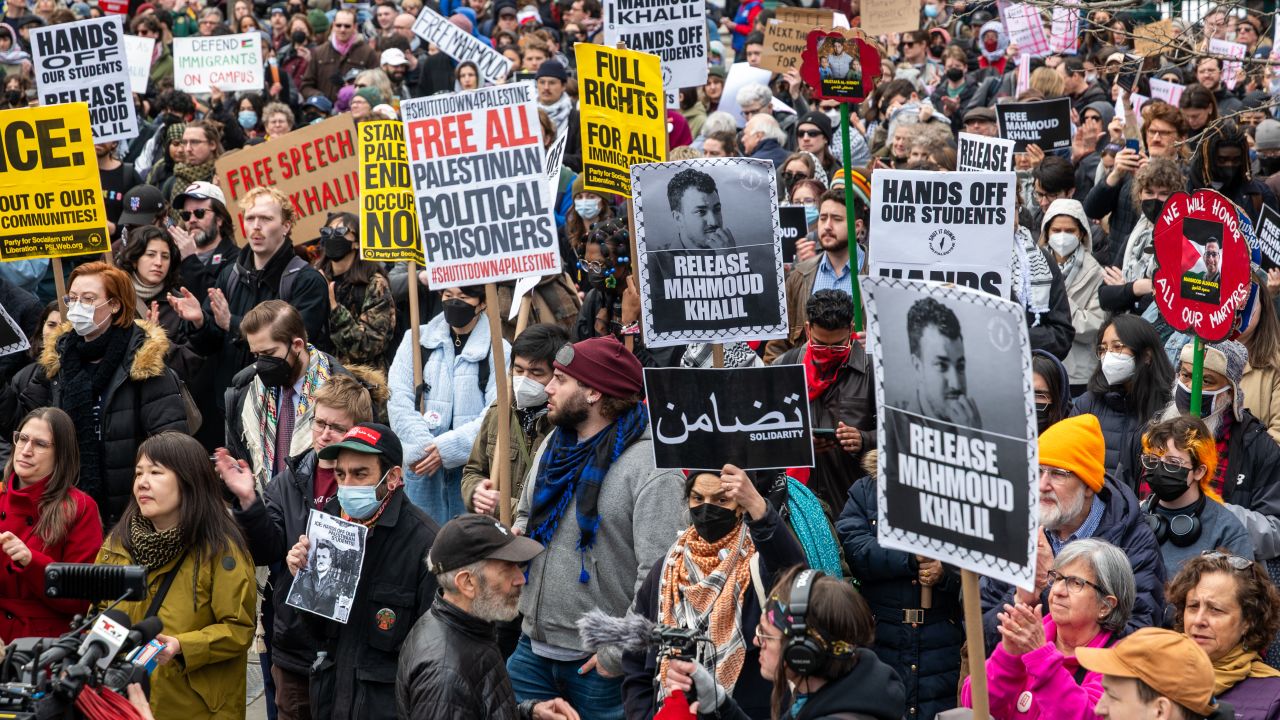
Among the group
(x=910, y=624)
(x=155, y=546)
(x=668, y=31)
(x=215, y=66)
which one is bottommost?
(x=910, y=624)

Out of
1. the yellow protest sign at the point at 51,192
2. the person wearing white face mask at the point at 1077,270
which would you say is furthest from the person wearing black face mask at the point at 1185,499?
the yellow protest sign at the point at 51,192

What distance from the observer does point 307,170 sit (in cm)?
1137

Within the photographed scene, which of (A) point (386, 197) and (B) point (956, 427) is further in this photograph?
(A) point (386, 197)

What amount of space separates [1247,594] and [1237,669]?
0.26m

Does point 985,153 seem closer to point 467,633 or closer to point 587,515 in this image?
point 587,515

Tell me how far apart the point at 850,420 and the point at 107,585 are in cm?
318

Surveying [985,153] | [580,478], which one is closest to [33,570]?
[580,478]

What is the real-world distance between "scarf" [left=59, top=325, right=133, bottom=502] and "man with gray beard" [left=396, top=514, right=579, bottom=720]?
335 cm

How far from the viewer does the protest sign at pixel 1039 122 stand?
1259 centimetres

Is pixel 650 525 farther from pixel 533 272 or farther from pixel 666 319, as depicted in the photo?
pixel 533 272

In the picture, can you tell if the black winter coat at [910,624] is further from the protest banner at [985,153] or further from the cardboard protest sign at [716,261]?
the protest banner at [985,153]

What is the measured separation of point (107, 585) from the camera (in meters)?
5.27

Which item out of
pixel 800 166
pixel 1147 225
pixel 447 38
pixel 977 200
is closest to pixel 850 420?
pixel 977 200

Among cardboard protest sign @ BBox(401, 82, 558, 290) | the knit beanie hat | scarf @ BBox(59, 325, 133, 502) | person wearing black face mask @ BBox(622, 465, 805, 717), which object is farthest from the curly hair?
scarf @ BBox(59, 325, 133, 502)
